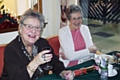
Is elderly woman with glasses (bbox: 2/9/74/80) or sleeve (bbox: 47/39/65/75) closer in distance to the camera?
elderly woman with glasses (bbox: 2/9/74/80)

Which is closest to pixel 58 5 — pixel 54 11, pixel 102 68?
pixel 54 11

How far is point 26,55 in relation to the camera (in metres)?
1.77

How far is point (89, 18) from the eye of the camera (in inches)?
150

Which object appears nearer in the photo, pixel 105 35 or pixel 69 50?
pixel 69 50

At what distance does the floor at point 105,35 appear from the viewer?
372 centimetres

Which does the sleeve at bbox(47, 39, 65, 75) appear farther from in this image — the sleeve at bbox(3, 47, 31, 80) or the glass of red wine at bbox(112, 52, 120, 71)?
the glass of red wine at bbox(112, 52, 120, 71)

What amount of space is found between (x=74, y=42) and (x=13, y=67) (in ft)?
3.16

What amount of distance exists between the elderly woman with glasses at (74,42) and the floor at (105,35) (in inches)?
50.2

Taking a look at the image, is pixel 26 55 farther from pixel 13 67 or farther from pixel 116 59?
pixel 116 59

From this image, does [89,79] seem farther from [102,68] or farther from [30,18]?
[30,18]

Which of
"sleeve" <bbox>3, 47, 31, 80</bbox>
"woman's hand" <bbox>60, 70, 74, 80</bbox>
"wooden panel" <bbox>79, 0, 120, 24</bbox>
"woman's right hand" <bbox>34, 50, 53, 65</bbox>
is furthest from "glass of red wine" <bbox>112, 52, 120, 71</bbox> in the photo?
"wooden panel" <bbox>79, 0, 120, 24</bbox>

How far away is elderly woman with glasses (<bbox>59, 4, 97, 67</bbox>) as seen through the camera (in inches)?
91.9

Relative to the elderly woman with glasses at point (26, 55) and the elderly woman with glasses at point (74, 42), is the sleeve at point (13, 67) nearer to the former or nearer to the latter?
the elderly woman with glasses at point (26, 55)

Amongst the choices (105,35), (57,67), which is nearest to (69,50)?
(57,67)
